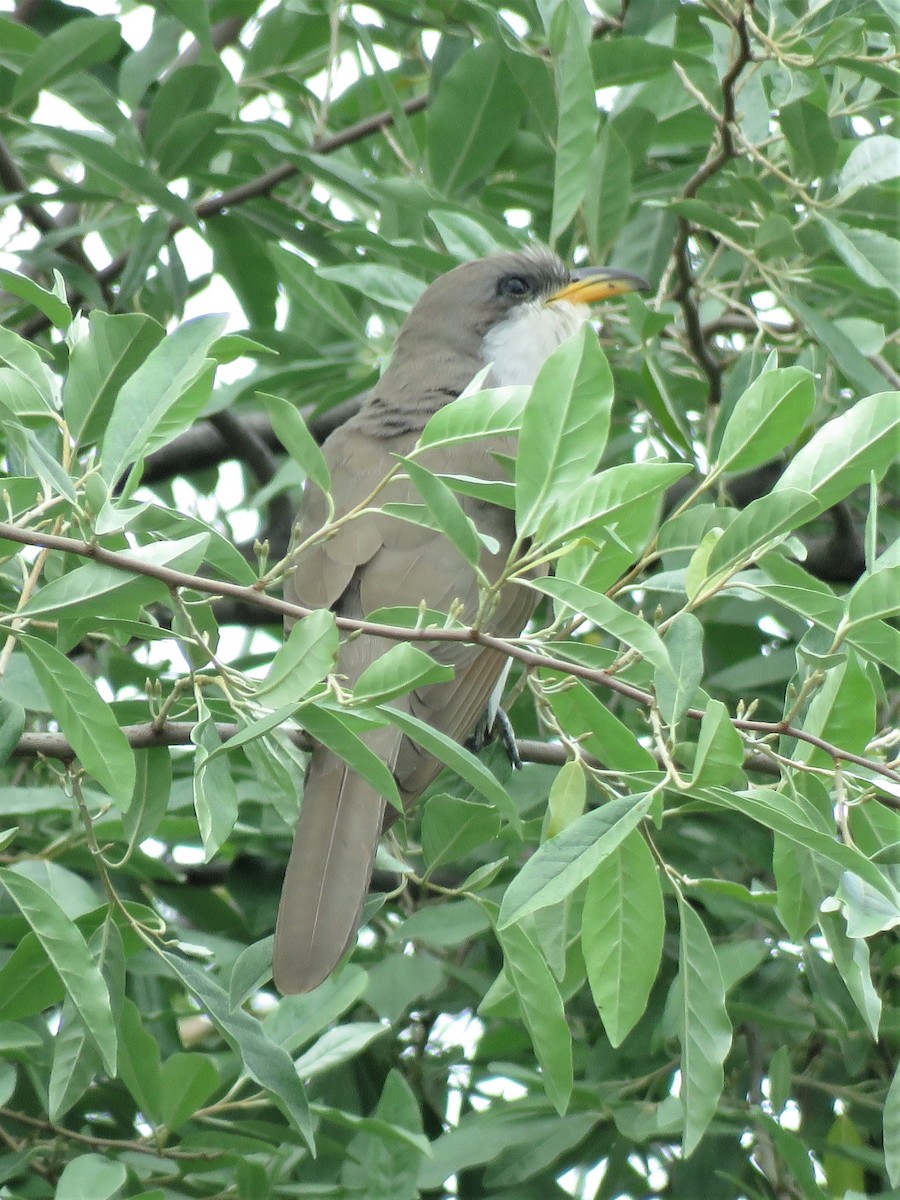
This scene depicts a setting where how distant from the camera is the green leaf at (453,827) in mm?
2406

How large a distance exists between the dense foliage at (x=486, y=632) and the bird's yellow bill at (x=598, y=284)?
0.34ft

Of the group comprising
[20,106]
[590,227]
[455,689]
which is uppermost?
[20,106]

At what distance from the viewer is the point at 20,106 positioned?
369 centimetres

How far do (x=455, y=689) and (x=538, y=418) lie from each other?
1.40 meters

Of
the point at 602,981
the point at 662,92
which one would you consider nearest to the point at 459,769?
the point at 602,981

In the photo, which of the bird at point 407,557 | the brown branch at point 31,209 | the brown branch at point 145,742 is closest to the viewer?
the brown branch at point 145,742

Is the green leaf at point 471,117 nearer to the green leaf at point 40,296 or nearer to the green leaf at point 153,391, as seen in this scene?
the green leaf at point 40,296

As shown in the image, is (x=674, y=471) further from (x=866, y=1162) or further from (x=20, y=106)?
(x=20, y=106)

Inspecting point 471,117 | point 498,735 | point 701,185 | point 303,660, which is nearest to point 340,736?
point 303,660

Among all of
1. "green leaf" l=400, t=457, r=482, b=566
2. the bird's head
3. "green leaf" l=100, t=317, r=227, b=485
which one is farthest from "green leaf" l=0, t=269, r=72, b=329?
the bird's head

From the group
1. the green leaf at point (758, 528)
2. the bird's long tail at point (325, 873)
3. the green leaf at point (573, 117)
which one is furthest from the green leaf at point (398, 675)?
the green leaf at point (573, 117)

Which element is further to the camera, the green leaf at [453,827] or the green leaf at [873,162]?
the green leaf at [873,162]

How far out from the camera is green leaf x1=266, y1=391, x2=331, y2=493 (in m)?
1.90

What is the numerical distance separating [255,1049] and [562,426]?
41.4 inches
